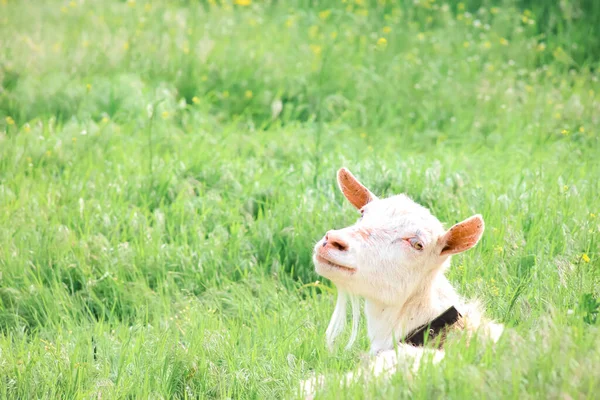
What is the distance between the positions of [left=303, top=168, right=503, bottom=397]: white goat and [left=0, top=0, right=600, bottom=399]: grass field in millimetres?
245

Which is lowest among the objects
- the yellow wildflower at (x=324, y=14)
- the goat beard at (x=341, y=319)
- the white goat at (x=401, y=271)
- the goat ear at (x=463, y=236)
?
the goat beard at (x=341, y=319)

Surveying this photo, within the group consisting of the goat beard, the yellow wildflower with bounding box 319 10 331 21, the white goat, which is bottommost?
the goat beard

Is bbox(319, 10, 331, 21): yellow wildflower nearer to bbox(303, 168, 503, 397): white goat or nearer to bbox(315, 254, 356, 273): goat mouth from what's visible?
bbox(303, 168, 503, 397): white goat

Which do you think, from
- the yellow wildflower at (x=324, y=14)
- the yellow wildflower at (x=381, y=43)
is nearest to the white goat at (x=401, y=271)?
the yellow wildflower at (x=381, y=43)

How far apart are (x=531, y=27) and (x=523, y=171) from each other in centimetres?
399

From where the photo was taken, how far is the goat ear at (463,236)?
177 inches

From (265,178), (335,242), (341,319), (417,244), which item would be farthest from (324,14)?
(335,242)

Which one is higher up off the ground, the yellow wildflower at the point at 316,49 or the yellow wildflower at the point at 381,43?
the yellow wildflower at the point at 381,43

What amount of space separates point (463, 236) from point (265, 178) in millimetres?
3020

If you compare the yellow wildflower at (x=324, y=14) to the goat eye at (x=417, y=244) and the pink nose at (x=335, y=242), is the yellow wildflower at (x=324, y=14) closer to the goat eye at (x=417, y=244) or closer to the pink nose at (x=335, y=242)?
the goat eye at (x=417, y=244)

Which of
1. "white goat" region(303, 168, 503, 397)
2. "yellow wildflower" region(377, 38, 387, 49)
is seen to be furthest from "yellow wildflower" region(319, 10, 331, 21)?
"white goat" region(303, 168, 503, 397)

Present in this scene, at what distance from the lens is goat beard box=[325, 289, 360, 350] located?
4875mm

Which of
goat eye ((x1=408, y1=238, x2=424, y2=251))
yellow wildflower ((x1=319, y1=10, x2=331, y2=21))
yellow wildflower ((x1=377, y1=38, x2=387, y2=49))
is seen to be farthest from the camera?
yellow wildflower ((x1=319, y1=10, x2=331, y2=21))

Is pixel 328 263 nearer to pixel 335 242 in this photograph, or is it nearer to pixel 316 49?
pixel 335 242
